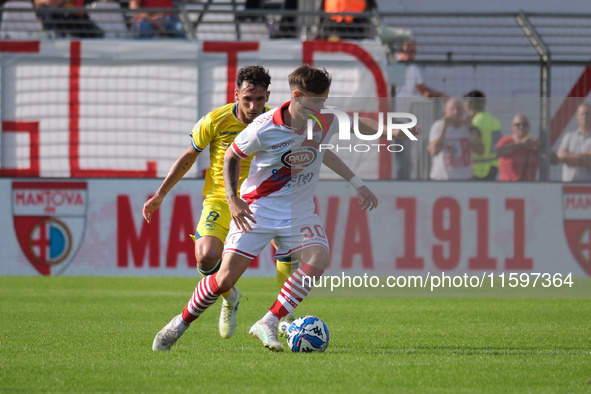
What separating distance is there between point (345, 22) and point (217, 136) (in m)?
6.74

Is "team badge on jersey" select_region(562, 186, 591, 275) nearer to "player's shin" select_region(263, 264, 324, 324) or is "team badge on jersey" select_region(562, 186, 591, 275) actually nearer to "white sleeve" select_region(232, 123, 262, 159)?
"player's shin" select_region(263, 264, 324, 324)

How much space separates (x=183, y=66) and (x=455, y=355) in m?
7.96

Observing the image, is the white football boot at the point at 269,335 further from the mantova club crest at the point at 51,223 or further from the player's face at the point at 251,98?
the mantova club crest at the point at 51,223

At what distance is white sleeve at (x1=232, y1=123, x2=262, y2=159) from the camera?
6066 mm

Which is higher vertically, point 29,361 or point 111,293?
point 29,361

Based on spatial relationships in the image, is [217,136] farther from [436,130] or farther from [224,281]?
[436,130]

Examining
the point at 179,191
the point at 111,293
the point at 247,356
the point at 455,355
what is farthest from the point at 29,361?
the point at 179,191

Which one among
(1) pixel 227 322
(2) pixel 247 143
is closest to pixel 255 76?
(2) pixel 247 143

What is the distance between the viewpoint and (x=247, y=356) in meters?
5.93

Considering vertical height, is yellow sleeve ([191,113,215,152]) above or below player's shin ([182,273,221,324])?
above

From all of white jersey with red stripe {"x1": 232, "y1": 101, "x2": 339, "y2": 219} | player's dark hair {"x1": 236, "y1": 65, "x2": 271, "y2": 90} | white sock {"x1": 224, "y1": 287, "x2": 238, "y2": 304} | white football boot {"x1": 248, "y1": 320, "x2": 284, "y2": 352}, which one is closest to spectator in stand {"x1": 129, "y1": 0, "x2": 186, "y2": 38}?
player's dark hair {"x1": 236, "y1": 65, "x2": 271, "y2": 90}

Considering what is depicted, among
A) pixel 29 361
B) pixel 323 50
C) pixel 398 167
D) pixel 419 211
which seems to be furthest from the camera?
pixel 323 50

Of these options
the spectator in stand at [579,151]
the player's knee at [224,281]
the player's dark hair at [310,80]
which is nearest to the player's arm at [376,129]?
the player's dark hair at [310,80]

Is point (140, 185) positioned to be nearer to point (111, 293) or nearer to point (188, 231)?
point (188, 231)
